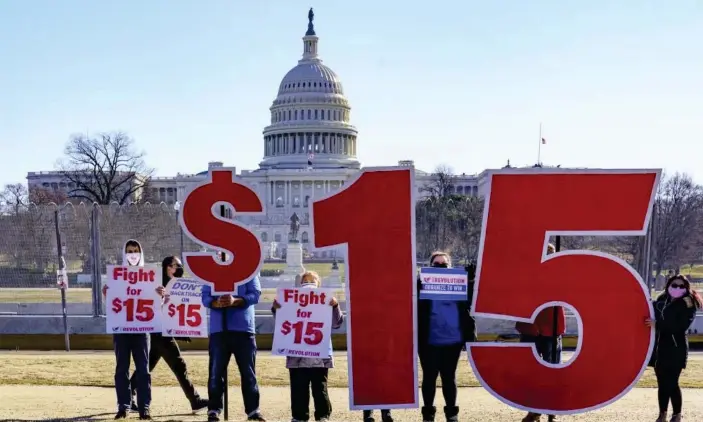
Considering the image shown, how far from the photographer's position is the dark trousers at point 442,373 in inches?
361

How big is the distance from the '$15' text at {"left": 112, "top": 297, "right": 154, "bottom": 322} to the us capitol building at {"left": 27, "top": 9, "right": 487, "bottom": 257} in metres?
109

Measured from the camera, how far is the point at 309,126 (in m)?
130

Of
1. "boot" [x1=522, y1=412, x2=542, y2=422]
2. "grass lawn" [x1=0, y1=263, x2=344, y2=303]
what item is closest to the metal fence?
"grass lawn" [x1=0, y1=263, x2=344, y2=303]

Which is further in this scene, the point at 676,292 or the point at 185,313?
the point at 185,313

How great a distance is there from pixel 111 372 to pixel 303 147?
389ft

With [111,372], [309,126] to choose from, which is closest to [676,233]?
[111,372]

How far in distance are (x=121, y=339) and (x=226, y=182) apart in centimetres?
229

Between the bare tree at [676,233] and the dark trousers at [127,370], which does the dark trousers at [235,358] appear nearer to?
the dark trousers at [127,370]

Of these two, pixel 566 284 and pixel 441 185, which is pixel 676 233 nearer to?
pixel 566 284

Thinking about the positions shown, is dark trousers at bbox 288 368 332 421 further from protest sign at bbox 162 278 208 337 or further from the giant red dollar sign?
protest sign at bbox 162 278 208 337

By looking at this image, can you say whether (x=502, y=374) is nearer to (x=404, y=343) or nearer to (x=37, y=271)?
(x=404, y=343)

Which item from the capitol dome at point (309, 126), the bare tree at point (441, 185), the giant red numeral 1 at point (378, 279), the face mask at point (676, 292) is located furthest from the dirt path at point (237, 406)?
the capitol dome at point (309, 126)

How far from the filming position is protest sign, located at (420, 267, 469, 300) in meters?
9.10

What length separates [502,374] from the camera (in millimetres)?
8508
